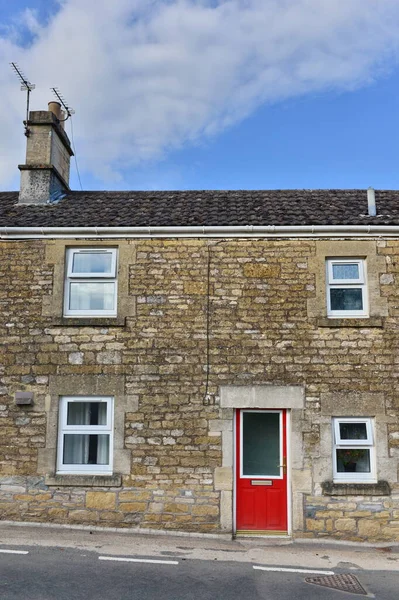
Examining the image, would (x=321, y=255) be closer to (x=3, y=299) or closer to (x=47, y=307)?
(x=47, y=307)

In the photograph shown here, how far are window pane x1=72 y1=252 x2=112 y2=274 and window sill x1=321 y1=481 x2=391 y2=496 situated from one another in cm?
548

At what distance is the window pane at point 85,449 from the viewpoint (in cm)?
1009

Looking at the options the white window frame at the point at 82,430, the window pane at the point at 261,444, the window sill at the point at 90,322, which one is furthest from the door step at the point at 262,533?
the window sill at the point at 90,322

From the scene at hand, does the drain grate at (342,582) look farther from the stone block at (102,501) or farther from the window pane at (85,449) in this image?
the window pane at (85,449)

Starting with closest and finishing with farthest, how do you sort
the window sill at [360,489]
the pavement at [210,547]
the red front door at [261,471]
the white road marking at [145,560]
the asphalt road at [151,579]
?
the asphalt road at [151,579] < the white road marking at [145,560] < the pavement at [210,547] < the window sill at [360,489] < the red front door at [261,471]

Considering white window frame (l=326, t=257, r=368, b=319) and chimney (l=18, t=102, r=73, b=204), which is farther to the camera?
chimney (l=18, t=102, r=73, b=204)

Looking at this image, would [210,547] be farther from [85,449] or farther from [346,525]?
[85,449]

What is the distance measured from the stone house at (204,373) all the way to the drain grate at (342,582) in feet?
5.73

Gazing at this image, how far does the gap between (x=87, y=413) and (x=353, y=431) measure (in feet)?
15.2

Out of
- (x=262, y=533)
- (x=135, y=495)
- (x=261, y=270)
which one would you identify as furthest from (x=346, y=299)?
(x=135, y=495)

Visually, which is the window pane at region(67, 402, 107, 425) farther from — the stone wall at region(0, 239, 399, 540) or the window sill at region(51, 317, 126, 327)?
the window sill at region(51, 317, 126, 327)

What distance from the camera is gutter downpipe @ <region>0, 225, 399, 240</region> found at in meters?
10.4

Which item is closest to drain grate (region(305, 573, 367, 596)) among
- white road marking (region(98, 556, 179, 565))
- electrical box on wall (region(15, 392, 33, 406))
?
white road marking (region(98, 556, 179, 565))

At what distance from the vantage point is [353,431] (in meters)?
9.98
